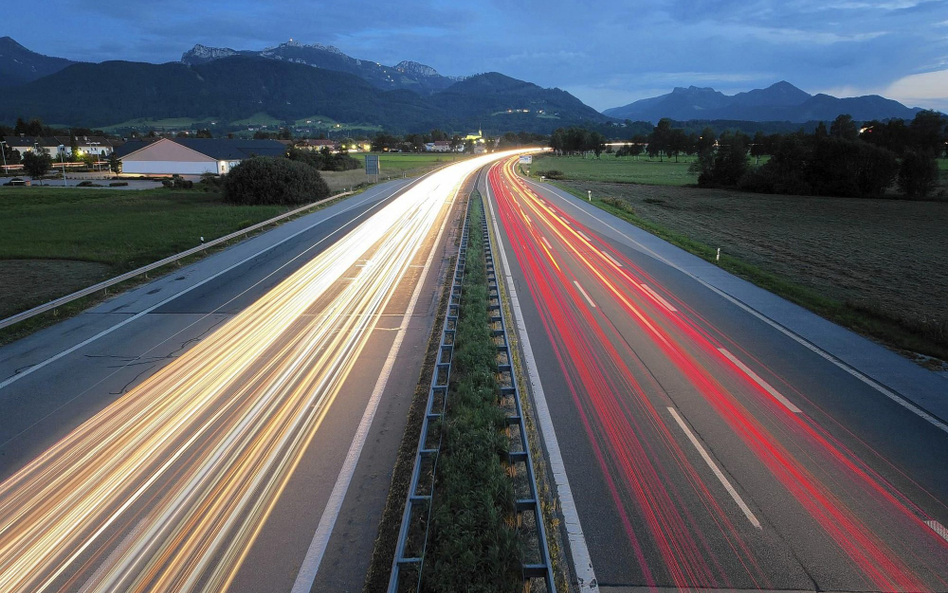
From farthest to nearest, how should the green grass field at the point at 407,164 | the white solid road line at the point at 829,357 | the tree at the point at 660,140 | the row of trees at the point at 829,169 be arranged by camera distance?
the tree at the point at 660,140 < the green grass field at the point at 407,164 < the row of trees at the point at 829,169 < the white solid road line at the point at 829,357

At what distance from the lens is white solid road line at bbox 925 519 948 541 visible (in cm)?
615

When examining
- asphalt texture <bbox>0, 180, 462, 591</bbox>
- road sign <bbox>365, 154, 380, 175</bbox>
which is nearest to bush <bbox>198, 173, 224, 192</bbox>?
road sign <bbox>365, 154, 380, 175</bbox>

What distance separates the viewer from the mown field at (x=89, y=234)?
1759cm

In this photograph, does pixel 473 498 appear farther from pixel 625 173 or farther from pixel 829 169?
pixel 625 173

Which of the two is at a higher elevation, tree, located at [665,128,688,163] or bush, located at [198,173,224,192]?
tree, located at [665,128,688,163]

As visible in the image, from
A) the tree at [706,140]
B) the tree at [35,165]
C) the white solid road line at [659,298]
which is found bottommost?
the white solid road line at [659,298]

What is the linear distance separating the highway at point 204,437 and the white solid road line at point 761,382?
21.9 ft

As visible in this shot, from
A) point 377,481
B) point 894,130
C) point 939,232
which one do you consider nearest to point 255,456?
point 377,481

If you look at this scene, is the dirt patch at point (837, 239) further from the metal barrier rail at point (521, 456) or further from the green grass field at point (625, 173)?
the green grass field at point (625, 173)

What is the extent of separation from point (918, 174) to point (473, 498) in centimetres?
6882

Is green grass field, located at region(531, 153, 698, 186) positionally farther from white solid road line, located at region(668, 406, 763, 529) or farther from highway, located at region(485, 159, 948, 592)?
white solid road line, located at region(668, 406, 763, 529)

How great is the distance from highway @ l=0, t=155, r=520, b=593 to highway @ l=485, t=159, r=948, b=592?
9.47ft

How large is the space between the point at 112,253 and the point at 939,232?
45711 millimetres

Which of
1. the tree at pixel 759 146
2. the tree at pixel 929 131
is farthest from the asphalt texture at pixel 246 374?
the tree at pixel 759 146
